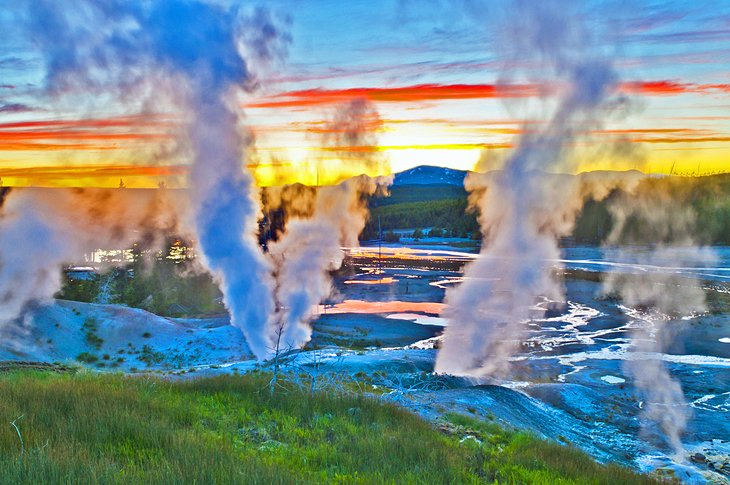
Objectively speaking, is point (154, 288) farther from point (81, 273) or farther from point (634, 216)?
point (634, 216)

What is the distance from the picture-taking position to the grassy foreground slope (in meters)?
5.97

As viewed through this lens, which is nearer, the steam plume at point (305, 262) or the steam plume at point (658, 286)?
the steam plume at point (658, 286)

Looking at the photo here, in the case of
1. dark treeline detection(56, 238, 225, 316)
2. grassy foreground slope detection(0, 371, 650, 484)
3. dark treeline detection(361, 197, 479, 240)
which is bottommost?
dark treeline detection(56, 238, 225, 316)

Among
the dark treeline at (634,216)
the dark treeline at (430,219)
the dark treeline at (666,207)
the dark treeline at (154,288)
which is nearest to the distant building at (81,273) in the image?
the dark treeline at (154,288)

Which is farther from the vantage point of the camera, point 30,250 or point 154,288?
point 154,288

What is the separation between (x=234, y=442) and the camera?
26.3ft

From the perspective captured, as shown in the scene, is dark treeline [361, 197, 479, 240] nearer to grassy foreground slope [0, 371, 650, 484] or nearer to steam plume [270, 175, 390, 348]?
steam plume [270, 175, 390, 348]

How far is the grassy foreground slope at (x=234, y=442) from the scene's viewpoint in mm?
5969

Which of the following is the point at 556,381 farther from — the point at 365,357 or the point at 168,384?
the point at 168,384

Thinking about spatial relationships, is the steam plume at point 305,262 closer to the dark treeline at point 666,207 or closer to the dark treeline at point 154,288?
the dark treeline at point 154,288

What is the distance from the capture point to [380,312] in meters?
43.8

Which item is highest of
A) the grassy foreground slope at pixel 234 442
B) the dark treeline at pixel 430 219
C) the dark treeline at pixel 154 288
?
the dark treeline at pixel 430 219

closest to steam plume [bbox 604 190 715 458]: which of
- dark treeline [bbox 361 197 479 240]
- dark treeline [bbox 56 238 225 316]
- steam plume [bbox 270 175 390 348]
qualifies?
steam plume [bbox 270 175 390 348]

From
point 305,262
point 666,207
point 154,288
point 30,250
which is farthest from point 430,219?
point 30,250
